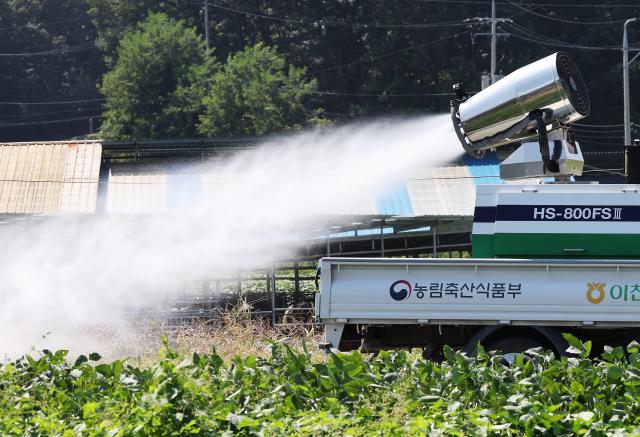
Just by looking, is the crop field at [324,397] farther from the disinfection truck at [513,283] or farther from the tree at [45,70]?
the tree at [45,70]

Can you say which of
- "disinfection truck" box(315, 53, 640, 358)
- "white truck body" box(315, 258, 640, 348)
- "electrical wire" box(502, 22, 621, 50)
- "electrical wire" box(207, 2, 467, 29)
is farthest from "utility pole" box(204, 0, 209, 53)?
"white truck body" box(315, 258, 640, 348)

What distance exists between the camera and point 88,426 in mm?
8070

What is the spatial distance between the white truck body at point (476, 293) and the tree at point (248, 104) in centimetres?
3367

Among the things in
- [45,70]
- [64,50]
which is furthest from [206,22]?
[64,50]

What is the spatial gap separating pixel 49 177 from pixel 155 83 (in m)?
21.9

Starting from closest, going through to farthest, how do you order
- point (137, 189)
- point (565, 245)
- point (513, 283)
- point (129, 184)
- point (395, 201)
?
1. point (513, 283)
2. point (565, 245)
3. point (395, 201)
4. point (137, 189)
5. point (129, 184)

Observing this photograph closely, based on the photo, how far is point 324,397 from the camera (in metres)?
8.73

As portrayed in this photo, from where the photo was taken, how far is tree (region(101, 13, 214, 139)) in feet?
160

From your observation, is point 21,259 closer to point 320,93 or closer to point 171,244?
point 171,244

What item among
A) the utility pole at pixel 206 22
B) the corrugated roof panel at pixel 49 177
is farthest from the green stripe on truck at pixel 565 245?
the utility pole at pixel 206 22

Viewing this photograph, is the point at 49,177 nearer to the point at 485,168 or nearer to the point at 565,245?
the point at 485,168

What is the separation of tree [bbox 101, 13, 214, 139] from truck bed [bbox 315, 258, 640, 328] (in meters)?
36.5

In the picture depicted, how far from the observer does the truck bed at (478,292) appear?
12.2 metres

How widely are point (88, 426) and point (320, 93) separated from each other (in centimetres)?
4925
